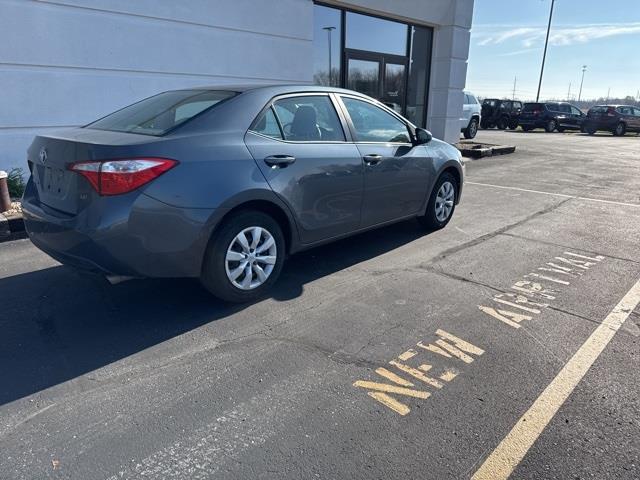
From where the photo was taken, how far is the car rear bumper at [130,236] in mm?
3000

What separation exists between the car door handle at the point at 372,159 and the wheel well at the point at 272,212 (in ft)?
3.36

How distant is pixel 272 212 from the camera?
148 inches

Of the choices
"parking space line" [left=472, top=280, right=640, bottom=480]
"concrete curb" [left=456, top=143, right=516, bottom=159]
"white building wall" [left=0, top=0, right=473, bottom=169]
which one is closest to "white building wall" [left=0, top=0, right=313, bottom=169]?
"white building wall" [left=0, top=0, right=473, bottom=169]

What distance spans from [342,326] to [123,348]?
144cm

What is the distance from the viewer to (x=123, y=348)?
121 inches

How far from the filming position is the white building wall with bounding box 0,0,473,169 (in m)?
6.43

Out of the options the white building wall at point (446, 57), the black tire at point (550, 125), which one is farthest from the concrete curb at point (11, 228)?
the black tire at point (550, 125)

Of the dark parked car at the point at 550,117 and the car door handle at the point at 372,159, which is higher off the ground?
the car door handle at the point at 372,159

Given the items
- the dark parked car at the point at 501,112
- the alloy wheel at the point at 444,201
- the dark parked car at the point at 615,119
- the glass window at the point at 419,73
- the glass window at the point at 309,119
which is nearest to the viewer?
the glass window at the point at 309,119

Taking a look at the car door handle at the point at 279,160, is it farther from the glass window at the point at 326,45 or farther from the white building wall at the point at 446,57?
the white building wall at the point at 446,57

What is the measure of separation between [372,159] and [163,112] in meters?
1.84

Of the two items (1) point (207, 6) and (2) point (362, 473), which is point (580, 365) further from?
(1) point (207, 6)

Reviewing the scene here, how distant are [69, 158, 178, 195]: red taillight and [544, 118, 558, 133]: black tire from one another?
2795 cm

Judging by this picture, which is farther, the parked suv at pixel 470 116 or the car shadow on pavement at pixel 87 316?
the parked suv at pixel 470 116
